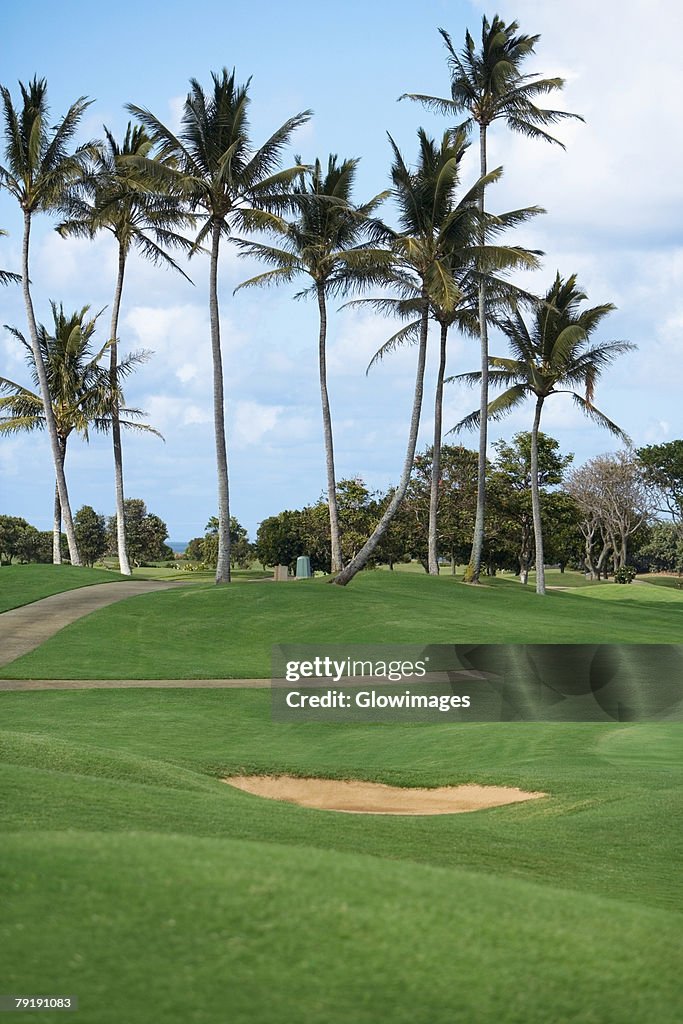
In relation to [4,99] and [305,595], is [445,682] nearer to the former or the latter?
[305,595]

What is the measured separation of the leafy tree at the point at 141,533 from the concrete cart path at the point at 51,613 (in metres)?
44.6

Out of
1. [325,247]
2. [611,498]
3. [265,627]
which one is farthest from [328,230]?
[611,498]

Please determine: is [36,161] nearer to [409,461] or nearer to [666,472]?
[409,461]

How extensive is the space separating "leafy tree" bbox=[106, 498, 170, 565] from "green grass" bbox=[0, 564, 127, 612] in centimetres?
4226

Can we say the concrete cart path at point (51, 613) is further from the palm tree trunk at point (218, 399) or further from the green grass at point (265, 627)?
the palm tree trunk at point (218, 399)

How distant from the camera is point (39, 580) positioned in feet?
111

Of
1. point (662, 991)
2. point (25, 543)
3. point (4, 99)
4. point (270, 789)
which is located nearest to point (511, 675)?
point (270, 789)

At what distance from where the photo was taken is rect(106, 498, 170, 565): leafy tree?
8012cm

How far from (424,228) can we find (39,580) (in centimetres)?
1757

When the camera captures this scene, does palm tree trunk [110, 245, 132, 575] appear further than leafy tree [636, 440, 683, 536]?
Answer: No

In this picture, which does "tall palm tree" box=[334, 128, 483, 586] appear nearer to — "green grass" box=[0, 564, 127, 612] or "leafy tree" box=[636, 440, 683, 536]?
"green grass" box=[0, 564, 127, 612]

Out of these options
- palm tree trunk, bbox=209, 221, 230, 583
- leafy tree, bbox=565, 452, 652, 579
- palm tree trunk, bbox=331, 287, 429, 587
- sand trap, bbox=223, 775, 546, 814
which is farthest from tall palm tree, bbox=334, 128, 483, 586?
leafy tree, bbox=565, 452, 652, 579

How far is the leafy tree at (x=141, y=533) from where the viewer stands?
80.1m

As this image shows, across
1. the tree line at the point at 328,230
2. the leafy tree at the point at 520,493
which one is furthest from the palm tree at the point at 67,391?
the leafy tree at the point at 520,493
